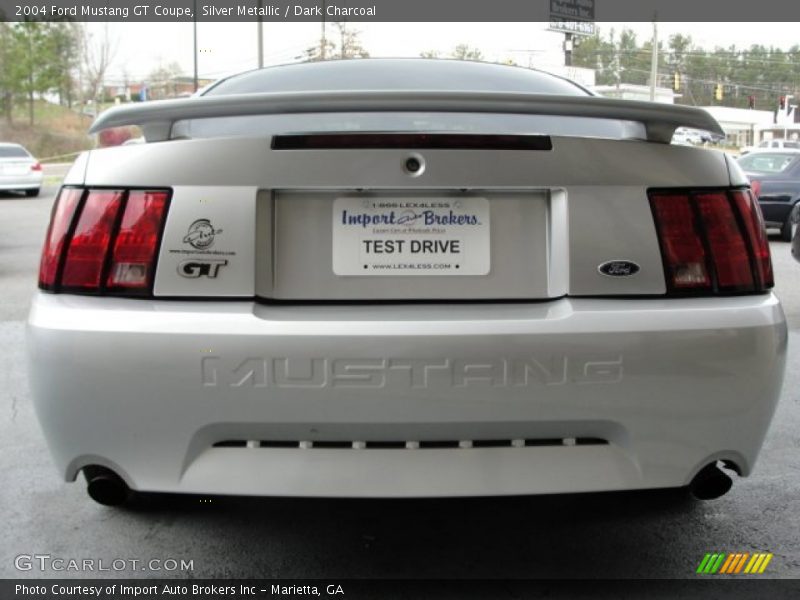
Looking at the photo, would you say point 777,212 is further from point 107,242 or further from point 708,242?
point 107,242

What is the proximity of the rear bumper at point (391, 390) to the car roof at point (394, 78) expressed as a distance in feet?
4.51

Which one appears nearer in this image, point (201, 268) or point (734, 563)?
point (201, 268)

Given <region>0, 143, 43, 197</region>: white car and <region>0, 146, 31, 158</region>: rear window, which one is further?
<region>0, 146, 31, 158</region>: rear window

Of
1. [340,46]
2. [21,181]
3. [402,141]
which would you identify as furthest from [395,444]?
[340,46]

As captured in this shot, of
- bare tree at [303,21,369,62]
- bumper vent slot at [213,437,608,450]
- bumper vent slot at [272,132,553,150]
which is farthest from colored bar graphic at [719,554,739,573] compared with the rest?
bare tree at [303,21,369,62]

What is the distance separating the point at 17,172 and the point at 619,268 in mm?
22634

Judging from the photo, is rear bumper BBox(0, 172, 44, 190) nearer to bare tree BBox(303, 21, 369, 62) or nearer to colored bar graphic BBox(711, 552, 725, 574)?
bare tree BBox(303, 21, 369, 62)

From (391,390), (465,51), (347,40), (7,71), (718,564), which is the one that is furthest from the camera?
(7,71)

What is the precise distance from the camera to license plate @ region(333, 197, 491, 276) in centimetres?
208

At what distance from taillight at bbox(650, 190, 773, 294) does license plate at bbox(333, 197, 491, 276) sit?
0.51m

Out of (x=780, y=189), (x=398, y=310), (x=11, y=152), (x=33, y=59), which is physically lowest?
(x=11, y=152)

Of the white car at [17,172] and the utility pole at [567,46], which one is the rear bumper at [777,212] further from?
the utility pole at [567,46]

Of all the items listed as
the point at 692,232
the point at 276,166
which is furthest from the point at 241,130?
the point at 692,232

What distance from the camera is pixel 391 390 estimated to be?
6.43 ft
